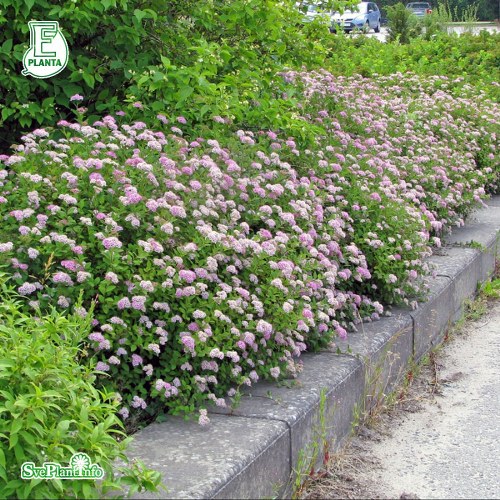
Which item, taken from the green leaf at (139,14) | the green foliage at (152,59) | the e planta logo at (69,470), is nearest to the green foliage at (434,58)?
the green foliage at (152,59)

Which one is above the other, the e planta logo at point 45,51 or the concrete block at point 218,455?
the e planta logo at point 45,51

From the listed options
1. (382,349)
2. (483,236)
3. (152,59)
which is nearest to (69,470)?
(382,349)

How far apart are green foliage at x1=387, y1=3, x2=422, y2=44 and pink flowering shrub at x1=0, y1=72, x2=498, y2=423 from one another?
11.8 metres

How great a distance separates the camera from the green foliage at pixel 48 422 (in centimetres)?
237

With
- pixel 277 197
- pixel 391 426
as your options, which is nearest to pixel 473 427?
pixel 391 426

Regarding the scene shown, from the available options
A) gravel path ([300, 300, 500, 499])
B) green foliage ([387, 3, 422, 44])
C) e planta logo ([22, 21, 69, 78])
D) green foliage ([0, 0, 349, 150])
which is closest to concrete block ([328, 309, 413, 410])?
gravel path ([300, 300, 500, 499])

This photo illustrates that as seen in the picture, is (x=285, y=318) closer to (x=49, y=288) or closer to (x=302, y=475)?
(x=302, y=475)

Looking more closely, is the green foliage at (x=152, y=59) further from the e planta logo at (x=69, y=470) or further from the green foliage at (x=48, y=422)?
the e planta logo at (x=69, y=470)

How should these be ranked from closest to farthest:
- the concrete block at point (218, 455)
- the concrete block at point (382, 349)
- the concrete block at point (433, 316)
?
the concrete block at point (218, 455) → the concrete block at point (382, 349) → the concrete block at point (433, 316)

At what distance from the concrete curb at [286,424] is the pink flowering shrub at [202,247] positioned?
0.11m

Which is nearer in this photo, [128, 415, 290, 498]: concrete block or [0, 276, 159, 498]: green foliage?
[0, 276, 159, 498]: green foliage

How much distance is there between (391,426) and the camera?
3959 millimetres

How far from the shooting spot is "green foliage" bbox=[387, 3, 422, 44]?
16.6 metres

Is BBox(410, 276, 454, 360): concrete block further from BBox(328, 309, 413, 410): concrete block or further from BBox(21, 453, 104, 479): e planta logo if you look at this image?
BBox(21, 453, 104, 479): e planta logo
